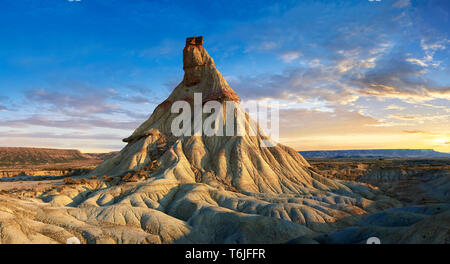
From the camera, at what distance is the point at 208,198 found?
44344mm

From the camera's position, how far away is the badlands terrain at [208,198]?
91.3ft

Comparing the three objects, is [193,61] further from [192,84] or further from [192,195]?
[192,195]

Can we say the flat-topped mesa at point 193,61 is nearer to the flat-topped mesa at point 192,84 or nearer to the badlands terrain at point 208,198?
the flat-topped mesa at point 192,84

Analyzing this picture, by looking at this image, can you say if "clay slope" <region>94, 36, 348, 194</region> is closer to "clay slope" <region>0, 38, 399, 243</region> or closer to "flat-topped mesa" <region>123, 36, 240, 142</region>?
"flat-topped mesa" <region>123, 36, 240, 142</region>

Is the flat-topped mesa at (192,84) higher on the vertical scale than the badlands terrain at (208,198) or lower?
higher

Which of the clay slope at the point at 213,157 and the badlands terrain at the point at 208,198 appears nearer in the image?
the badlands terrain at the point at 208,198

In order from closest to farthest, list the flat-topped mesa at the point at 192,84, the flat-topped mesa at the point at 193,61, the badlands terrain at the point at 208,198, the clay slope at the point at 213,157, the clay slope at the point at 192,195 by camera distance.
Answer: the badlands terrain at the point at 208,198, the clay slope at the point at 192,195, the clay slope at the point at 213,157, the flat-topped mesa at the point at 192,84, the flat-topped mesa at the point at 193,61

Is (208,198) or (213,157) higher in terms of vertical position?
(213,157)

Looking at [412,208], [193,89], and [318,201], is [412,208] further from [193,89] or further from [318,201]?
[193,89]

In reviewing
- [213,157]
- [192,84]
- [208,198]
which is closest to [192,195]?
[208,198]

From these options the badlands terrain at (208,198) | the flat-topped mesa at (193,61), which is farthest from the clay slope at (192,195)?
the flat-topped mesa at (193,61)

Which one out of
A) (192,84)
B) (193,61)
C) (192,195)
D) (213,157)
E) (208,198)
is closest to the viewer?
(192,195)

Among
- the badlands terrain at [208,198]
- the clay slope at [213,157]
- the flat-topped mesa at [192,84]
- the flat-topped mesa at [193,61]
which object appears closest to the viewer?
the badlands terrain at [208,198]
